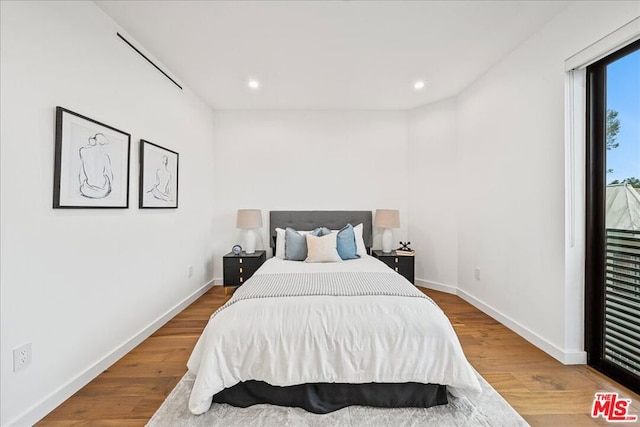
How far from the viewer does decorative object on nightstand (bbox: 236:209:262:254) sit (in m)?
3.94

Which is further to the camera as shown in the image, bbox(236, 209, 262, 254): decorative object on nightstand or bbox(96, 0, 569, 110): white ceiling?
bbox(236, 209, 262, 254): decorative object on nightstand

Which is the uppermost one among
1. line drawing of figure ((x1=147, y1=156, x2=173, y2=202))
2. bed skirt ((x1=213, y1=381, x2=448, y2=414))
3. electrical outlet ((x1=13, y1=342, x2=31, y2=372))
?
line drawing of figure ((x1=147, y1=156, x2=173, y2=202))

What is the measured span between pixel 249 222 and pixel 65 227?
7.21ft

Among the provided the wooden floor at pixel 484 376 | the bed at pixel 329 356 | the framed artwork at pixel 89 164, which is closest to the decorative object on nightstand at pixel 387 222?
the wooden floor at pixel 484 376

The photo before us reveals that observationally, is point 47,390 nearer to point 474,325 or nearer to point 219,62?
point 219,62

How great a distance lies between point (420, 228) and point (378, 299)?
8.57 ft

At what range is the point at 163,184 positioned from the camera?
117 inches

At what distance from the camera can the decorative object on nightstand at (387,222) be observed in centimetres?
395

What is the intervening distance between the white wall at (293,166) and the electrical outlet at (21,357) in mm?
2714

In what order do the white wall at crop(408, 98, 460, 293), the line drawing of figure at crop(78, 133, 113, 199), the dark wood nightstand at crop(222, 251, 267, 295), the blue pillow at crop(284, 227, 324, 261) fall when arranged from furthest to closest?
1. the white wall at crop(408, 98, 460, 293)
2. the dark wood nightstand at crop(222, 251, 267, 295)
3. the blue pillow at crop(284, 227, 324, 261)
4. the line drawing of figure at crop(78, 133, 113, 199)

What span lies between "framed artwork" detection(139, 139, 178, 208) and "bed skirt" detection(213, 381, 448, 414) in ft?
6.16

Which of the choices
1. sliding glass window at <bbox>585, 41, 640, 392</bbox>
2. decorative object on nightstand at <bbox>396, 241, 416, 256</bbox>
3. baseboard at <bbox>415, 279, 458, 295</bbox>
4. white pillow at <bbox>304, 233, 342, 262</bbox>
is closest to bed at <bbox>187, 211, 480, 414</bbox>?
sliding glass window at <bbox>585, 41, 640, 392</bbox>

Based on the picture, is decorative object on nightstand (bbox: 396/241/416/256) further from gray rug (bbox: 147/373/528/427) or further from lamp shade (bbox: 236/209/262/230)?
gray rug (bbox: 147/373/528/427)

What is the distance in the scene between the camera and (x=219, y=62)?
2.92 m
